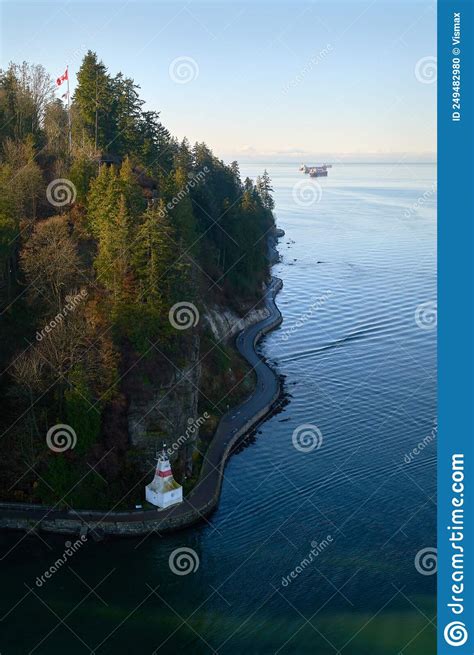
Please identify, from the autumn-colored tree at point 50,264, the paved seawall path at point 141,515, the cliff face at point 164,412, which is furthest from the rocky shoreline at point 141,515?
the autumn-colored tree at point 50,264

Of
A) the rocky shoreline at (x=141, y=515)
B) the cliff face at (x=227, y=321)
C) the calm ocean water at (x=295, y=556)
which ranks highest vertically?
the cliff face at (x=227, y=321)

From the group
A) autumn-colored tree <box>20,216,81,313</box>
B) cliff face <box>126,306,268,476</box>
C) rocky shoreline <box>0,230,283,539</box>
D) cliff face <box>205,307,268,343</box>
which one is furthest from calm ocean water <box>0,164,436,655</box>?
autumn-colored tree <box>20,216,81,313</box>

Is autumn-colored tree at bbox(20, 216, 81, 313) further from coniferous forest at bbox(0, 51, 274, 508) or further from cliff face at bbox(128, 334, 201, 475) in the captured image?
cliff face at bbox(128, 334, 201, 475)

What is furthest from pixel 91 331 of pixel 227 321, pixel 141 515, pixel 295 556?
pixel 227 321

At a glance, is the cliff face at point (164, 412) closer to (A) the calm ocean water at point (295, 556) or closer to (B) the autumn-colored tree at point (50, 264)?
(A) the calm ocean water at point (295, 556)

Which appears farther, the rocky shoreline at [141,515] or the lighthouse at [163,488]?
the lighthouse at [163,488]
